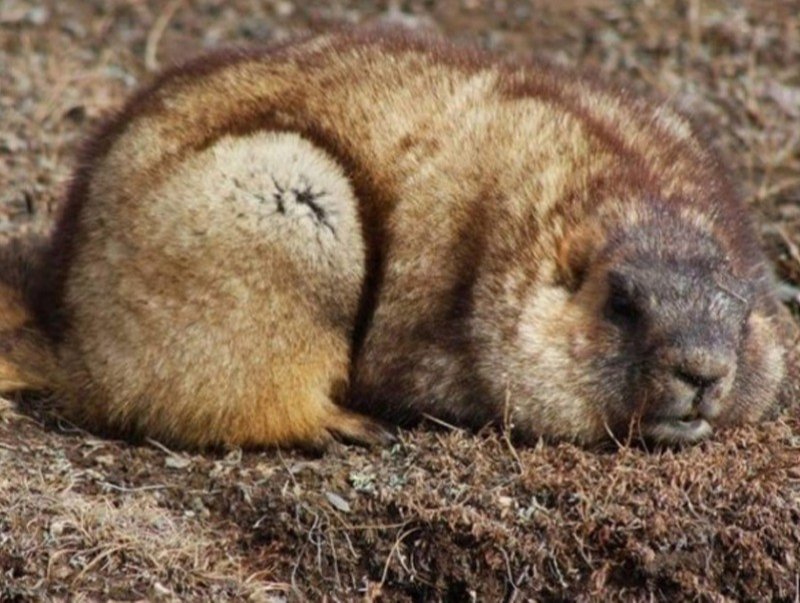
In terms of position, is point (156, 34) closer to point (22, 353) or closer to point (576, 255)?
point (22, 353)

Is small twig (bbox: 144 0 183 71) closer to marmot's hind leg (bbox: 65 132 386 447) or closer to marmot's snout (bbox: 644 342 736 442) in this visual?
marmot's hind leg (bbox: 65 132 386 447)

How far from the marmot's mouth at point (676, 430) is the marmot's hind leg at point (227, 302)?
1.25 meters

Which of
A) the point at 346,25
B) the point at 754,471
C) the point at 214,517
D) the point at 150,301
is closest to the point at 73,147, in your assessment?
the point at 346,25

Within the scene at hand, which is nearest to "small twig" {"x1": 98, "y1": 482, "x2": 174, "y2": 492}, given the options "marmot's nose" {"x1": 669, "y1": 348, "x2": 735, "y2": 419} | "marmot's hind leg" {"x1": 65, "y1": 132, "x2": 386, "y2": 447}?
"marmot's hind leg" {"x1": 65, "y1": 132, "x2": 386, "y2": 447}

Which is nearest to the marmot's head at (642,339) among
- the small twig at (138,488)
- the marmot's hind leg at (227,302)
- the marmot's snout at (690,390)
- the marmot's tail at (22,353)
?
the marmot's snout at (690,390)

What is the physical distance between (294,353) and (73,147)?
160 inches

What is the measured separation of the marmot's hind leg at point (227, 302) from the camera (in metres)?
7.46

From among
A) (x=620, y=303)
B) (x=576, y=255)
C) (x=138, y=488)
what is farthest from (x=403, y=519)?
(x=576, y=255)

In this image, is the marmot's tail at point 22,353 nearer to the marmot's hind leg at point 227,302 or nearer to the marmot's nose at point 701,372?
the marmot's hind leg at point 227,302

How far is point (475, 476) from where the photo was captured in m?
7.20

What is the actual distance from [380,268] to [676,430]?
1538 millimetres

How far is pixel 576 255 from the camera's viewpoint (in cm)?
745

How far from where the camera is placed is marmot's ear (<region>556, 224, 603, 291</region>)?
7.43m

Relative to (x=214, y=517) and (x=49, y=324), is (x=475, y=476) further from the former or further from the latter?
(x=49, y=324)
